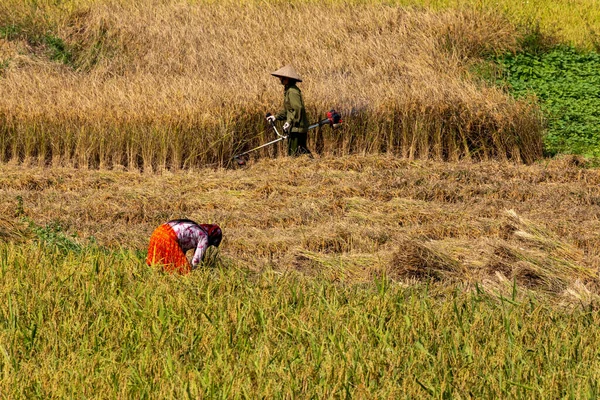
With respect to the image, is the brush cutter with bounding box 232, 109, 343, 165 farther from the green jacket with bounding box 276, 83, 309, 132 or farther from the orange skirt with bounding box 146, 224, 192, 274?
the orange skirt with bounding box 146, 224, 192, 274

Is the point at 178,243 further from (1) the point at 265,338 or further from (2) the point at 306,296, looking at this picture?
(1) the point at 265,338

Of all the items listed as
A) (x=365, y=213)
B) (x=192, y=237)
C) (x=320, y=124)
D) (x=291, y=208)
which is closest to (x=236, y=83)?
(x=320, y=124)

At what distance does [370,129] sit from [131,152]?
116 inches

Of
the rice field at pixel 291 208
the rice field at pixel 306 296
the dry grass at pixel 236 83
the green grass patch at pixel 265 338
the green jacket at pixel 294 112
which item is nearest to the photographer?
the green grass patch at pixel 265 338

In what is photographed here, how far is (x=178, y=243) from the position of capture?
6383mm

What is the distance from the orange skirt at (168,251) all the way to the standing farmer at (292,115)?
18.4 ft

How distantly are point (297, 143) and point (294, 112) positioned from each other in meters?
0.41

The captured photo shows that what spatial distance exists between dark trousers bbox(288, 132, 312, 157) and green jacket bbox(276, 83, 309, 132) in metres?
0.12

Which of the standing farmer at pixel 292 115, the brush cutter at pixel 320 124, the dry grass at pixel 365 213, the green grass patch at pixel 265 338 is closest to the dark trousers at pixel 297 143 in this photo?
the standing farmer at pixel 292 115

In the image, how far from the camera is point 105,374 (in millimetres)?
4176

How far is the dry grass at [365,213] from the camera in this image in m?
7.07

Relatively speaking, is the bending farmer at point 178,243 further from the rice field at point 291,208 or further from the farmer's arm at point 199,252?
the rice field at point 291,208

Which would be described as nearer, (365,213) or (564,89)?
(365,213)

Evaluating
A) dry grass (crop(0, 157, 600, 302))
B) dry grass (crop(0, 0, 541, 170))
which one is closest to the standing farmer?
dry grass (crop(0, 157, 600, 302))
